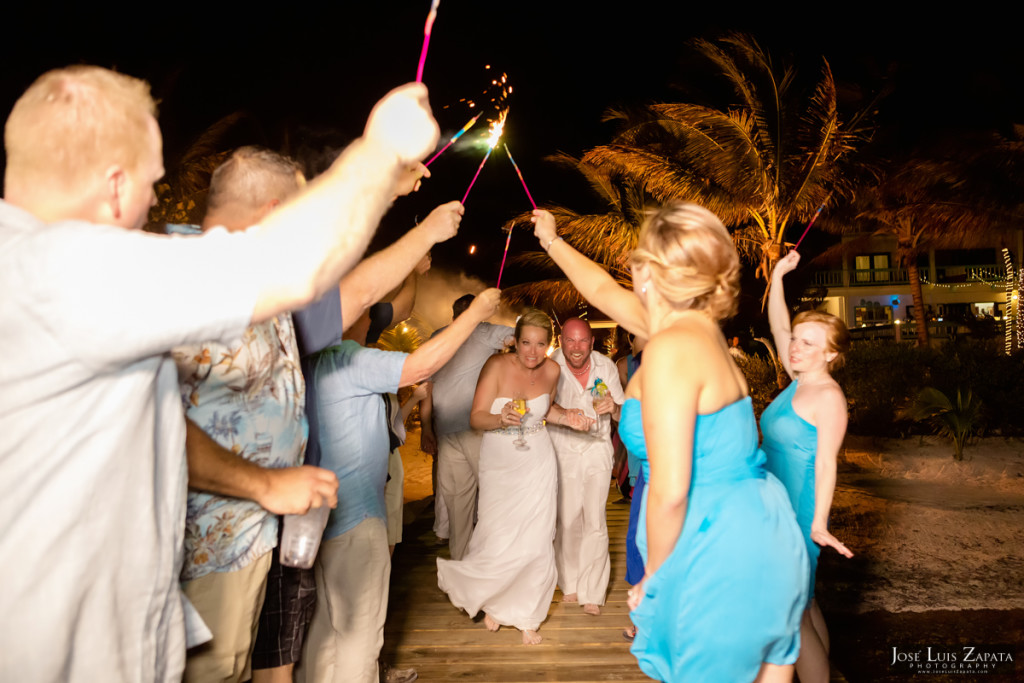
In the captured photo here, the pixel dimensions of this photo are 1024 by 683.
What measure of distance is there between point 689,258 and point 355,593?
6.39 feet

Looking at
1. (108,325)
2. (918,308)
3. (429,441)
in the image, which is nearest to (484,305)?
(108,325)

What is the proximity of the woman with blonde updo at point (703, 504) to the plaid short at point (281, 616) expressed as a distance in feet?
3.89

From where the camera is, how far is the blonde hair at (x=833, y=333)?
3.73 metres

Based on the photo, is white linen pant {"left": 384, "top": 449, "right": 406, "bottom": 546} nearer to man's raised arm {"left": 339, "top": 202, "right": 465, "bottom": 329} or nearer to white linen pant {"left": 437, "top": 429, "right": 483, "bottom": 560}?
white linen pant {"left": 437, "top": 429, "right": 483, "bottom": 560}

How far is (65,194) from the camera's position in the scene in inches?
53.3

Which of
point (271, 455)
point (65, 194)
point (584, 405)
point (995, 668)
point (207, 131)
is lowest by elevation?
point (995, 668)

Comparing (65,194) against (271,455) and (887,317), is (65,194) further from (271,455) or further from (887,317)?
(887,317)

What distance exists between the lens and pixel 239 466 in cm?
183

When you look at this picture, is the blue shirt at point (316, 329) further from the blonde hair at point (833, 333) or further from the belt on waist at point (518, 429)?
the belt on waist at point (518, 429)

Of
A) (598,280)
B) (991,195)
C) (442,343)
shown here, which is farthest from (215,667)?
(991,195)

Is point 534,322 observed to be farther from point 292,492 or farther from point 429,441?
point 292,492

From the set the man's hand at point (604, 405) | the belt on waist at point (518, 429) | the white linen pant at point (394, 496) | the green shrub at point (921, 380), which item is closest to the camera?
the white linen pant at point (394, 496)

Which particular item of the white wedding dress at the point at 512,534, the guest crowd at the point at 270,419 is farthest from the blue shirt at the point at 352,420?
the white wedding dress at the point at 512,534

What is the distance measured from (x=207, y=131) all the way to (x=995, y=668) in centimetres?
1637
